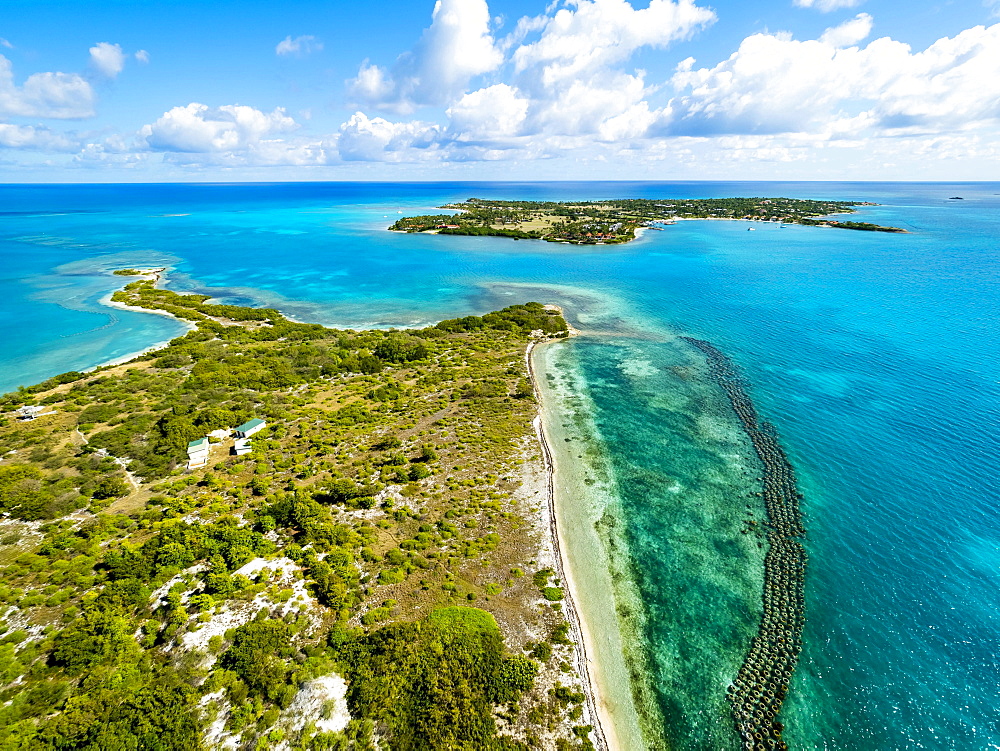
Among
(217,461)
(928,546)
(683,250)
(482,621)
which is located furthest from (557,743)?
(683,250)

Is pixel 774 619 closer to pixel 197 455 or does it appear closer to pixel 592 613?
pixel 592 613

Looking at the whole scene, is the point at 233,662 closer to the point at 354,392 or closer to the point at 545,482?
the point at 545,482

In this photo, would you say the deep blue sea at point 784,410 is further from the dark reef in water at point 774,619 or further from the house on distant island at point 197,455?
the house on distant island at point 197,455

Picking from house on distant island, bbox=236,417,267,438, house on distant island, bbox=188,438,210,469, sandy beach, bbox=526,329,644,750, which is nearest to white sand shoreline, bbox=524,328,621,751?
sandy beach, bbox=526,329,644,750

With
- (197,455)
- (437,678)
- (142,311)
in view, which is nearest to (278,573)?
(437,678)

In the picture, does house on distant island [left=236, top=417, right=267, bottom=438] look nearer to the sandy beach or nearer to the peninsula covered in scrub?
the peninsula covered in scrub

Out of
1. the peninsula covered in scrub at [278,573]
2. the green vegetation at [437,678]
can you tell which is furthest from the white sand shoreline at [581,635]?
the green vegetation at [437,678]
